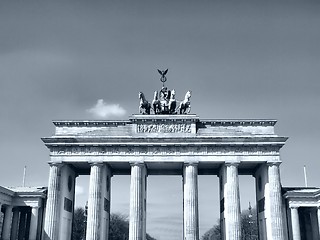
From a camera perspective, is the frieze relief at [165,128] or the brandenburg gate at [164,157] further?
the frieze relief at [165,128]

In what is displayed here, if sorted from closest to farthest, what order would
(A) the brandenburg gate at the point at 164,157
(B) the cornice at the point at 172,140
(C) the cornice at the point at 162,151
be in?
(A) the brandenburg gate at the point at 164,157
(B) the cornice at the point at 172,140
(C) the cornice at the point at 162,151

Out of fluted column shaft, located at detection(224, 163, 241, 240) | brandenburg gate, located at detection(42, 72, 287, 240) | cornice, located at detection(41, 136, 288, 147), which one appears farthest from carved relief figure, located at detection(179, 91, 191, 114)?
fluted column shaft, located at detection(224, 163, 241, 240)

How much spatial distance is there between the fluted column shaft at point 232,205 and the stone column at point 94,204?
15630 millimetres

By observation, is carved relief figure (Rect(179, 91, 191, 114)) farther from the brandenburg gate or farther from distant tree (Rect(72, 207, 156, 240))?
distant tree (Rect(72, 207, 156, 240))

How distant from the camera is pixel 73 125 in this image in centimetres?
4931

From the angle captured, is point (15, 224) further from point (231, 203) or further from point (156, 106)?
point (231, 203)

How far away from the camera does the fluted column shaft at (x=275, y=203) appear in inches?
1735

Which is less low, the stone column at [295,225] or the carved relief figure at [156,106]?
the carved relief figure at [156,106]

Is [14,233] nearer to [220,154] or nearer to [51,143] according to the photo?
[51,143]

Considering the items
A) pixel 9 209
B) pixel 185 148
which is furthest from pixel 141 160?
pixel 9 209

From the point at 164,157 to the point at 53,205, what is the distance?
14665 mm

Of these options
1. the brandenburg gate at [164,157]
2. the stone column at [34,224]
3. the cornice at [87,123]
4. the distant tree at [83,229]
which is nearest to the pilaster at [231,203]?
the brandenburg gate at [164,157]

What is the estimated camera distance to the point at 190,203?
45156 mm

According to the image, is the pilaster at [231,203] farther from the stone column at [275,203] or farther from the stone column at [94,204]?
the stone column at [94,204]
